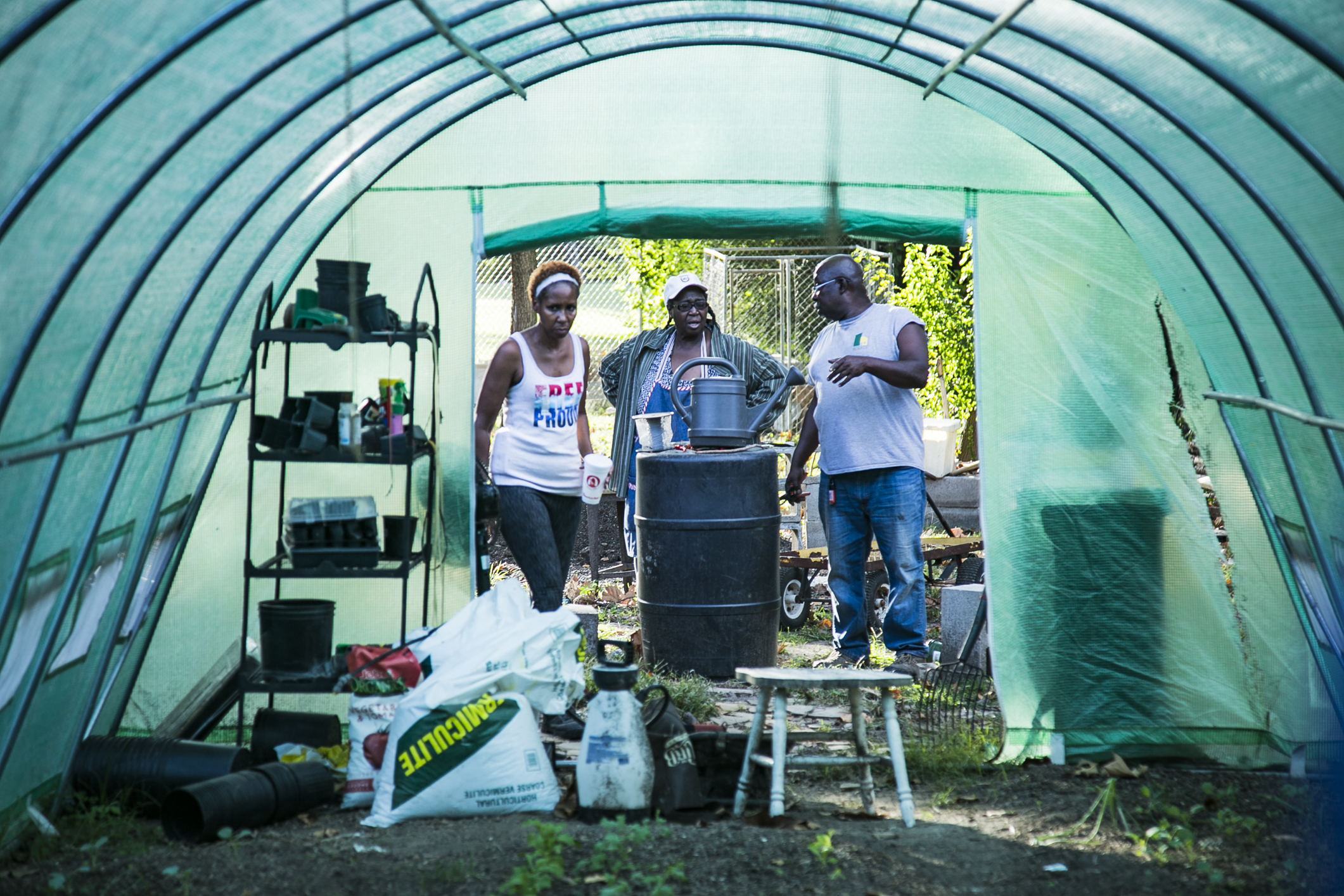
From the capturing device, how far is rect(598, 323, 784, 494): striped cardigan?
717 centimetres

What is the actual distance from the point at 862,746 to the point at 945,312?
7.83m

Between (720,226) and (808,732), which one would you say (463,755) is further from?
(720,226)

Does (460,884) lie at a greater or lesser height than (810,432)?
lesser

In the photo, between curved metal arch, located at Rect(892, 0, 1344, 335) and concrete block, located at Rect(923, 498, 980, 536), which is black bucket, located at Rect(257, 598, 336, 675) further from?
concrete block, located at Rect(923, 498, 980, 536)

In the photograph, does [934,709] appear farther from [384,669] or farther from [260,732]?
[260,732]

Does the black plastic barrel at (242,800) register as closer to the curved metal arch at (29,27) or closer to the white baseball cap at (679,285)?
the curved metal arch at (29,27)

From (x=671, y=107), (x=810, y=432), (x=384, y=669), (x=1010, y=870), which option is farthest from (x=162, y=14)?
(x=810, y=432)

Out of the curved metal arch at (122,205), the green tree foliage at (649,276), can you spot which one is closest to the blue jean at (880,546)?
the curved metal arch at (122,205)

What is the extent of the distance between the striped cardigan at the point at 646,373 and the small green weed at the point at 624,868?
3.49 metres

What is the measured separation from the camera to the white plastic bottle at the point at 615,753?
405cm

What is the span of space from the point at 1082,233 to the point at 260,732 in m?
3.98

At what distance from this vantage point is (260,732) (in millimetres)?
4840

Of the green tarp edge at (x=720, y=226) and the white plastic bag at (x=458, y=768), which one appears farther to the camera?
the green tarp edge at (x=720, y=226)

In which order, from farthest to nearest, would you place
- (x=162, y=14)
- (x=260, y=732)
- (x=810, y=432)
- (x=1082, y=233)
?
1. (x=810, y=432)
2. (x=1082, y=233)
3. (x=260, y=732)
4. (x=162, y=14)
